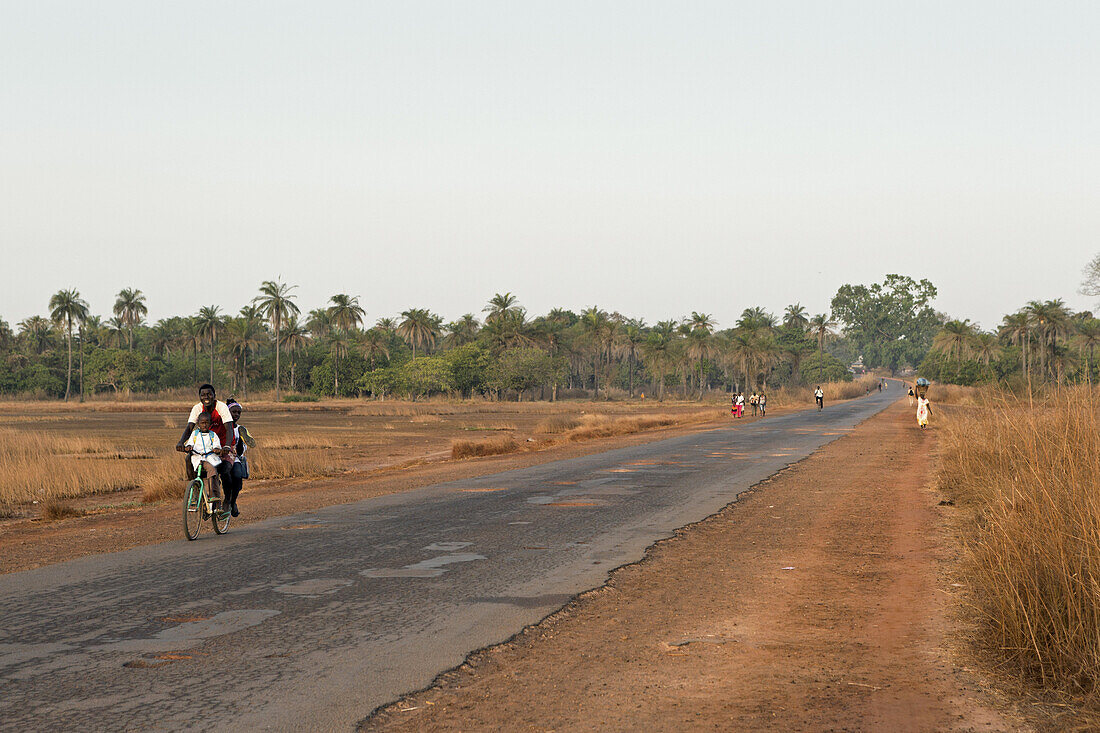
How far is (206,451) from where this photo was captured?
1117 cm

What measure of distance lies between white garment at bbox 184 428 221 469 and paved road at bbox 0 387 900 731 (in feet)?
3.30

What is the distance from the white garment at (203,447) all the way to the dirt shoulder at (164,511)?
119 centimetres

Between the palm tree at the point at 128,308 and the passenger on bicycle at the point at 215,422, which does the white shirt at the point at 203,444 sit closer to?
the passenger on bicycle at the point at 215,422

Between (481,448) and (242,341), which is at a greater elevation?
(242,341)

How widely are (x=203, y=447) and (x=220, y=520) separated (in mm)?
1025

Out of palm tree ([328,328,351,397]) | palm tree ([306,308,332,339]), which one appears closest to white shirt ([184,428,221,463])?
palm tree ([328,328,351,397])

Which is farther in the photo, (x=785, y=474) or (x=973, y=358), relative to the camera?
(x=973, y=358)

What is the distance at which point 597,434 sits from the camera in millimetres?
39219

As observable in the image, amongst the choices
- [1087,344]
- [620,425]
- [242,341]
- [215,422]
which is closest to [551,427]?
[620,425]

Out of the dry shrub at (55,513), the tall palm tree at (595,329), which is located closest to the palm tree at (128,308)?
the tall palm tree at (595,329)

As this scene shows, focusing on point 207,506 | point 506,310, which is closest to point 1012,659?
point 207,506

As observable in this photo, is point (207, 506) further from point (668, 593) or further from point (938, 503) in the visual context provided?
point (938, 503)

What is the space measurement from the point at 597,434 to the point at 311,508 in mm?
25440

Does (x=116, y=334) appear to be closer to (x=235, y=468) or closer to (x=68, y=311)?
(x=68, y=311)
